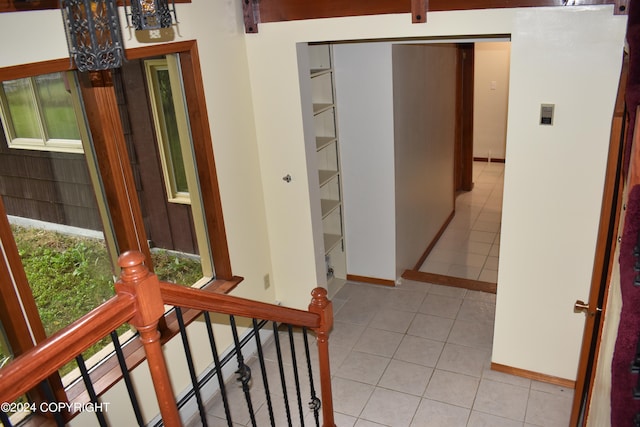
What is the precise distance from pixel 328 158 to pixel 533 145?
6.81ft

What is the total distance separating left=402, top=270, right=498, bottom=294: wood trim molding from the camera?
188 inches

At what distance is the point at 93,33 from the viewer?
188 centimetres

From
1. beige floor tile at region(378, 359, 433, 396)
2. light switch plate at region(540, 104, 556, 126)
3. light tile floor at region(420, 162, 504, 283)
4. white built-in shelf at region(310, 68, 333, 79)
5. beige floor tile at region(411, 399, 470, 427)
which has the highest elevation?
white built-in shelf at region(310, 68, 333, 79)

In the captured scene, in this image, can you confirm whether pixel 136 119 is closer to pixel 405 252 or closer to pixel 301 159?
pixel 301 159

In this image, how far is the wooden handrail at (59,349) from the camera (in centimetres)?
103

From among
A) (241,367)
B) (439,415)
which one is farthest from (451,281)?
(241,367)

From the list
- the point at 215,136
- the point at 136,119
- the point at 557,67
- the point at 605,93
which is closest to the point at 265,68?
the point at 215,136

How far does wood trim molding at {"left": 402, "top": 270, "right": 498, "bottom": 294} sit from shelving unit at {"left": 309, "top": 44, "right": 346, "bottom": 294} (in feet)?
2.23

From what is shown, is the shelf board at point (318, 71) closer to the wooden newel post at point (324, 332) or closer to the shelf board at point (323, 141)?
the shelf board at point (323, 141)

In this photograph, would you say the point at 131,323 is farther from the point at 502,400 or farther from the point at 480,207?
the point at 480,207

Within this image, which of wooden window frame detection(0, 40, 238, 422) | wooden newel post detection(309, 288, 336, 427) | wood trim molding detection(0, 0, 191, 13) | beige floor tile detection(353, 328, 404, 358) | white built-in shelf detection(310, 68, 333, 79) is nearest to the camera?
wood trim molding detection(0, 0, 191, 13)

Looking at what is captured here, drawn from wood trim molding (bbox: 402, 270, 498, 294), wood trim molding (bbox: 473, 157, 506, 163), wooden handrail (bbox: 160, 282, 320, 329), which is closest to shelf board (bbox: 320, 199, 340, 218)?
wood trim molding (bbox: 402, 270, 498, 294)

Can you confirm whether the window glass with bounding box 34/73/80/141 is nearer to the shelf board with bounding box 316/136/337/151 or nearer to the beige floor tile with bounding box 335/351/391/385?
the shelf board with bounding box 316/136/337/151

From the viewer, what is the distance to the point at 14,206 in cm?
242
